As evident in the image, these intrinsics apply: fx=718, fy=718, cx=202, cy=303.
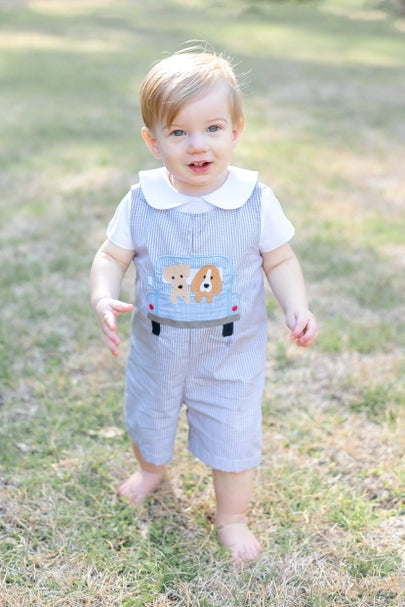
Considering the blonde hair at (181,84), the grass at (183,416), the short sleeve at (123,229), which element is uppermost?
the blonde hair at (181,84)

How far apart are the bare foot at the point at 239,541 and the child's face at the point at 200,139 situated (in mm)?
901

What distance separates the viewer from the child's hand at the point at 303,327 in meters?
1.72

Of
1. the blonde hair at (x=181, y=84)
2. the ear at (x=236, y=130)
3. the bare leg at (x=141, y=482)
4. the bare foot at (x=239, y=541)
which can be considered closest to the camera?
the blonde hair at (x=181, y=84)

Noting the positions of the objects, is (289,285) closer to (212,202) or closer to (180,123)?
(212,202)

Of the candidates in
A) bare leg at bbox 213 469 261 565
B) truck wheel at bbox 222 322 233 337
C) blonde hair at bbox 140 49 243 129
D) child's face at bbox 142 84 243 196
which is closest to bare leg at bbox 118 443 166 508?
bare leg at bbox 213 469 261 565

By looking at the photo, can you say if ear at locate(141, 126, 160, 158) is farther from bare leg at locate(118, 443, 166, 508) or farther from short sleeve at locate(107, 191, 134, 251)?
bare leg at locate(118, 443, 166, 508)

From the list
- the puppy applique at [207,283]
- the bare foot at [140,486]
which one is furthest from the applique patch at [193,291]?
the bare foot at [140,486]

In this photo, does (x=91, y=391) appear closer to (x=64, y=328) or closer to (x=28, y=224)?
(x=64, y=328)

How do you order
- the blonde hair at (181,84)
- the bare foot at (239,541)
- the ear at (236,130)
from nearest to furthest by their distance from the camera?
1. the blonde hair at (181,84)
2. the ear at (236,130)
3. the bare foot at (239,541)

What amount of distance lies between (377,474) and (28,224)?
2.50m

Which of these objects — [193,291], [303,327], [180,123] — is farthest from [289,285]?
[180,123]

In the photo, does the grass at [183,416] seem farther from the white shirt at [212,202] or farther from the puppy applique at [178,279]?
the puppy applique at [178,279]

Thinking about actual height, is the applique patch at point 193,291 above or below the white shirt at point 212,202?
below

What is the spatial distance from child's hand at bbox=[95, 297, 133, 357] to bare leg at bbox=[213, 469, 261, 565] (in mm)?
493
